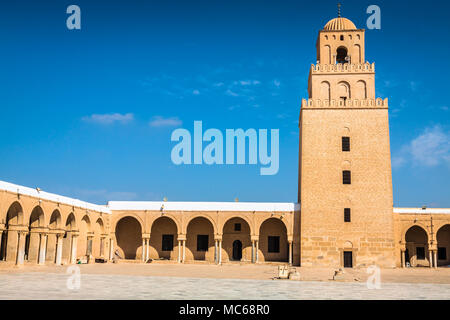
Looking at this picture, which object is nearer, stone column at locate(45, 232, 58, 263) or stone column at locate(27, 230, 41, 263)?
stone column at locate(27, 230, 41, 263)

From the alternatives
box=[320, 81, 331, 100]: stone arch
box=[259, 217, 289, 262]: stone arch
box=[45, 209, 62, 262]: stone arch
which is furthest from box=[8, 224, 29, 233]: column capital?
box=[320, 81, 331, 100]: stone arch

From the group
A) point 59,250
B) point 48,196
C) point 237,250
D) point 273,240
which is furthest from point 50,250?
point 273,240

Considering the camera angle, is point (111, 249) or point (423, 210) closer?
point (423, 210)

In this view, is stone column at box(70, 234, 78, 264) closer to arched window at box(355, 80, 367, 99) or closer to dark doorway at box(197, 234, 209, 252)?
dark doorway at box(197, 234, 209, 252)

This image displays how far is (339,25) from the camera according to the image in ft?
95.9

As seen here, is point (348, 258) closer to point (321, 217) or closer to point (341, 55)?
point (321, 217)

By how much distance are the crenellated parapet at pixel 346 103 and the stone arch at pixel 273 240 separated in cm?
782

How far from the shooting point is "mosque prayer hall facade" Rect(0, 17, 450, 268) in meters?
25.9

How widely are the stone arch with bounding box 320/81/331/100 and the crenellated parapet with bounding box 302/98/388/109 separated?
0.59m

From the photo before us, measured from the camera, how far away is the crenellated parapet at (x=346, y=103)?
2719 cm

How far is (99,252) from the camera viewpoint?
91.5ft

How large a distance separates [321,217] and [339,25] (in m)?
12.9
